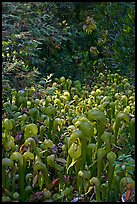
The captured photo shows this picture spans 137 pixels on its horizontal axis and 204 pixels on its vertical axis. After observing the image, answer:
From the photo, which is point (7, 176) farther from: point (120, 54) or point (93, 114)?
point (120, 54)

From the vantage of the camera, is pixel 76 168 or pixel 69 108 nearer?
pixel 76 168

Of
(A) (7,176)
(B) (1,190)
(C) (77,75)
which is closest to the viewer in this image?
(B) (1,190)

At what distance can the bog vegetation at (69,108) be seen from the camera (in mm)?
1822

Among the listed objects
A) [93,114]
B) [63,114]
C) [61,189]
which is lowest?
[61,189]

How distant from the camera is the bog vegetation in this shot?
182 cm

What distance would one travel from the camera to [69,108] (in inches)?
123

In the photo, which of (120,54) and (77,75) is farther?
(77,75)

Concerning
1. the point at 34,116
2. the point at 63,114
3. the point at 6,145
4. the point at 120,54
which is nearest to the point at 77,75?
the point at 120,54

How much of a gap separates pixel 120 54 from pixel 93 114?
9.61 feet

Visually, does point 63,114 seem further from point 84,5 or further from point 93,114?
Result: point 84,5

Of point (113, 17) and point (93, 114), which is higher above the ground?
point (113, 17)

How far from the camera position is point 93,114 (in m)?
1.87

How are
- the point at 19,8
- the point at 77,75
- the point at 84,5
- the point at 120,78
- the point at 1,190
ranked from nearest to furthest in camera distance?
the point at 1,190
the point at 19,8
the point at 120,78
the point at 77,75
the point at 84,5

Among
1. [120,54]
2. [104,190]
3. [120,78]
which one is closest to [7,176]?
[104,190]
